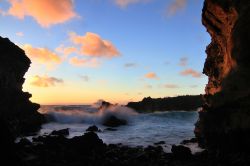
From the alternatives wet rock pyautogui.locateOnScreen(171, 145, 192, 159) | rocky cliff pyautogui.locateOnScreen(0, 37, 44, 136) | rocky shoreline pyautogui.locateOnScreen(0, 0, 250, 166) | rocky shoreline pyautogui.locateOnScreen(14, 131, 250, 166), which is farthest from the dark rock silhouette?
wet rock pyautogui.locateOnScreen(171, 145, 192, 159)

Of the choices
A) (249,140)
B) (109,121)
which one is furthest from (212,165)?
(109,121)

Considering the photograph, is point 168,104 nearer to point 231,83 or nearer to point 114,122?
point 114,122

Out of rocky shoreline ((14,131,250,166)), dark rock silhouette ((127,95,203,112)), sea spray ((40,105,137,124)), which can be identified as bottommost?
rocky shoreline ((14,131,250,166))

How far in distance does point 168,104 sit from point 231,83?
58.3 meters

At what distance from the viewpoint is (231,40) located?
18.2 meters

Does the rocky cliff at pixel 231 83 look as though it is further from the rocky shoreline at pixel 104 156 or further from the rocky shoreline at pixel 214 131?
the rocky shoreline at pixel 104 156

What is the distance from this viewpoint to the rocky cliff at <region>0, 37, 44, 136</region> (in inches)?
1346

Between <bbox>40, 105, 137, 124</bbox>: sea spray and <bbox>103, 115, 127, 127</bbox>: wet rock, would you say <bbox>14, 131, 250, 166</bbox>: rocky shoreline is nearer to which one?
<bbox>103, 115, 127, 127</bbox>: wet rock

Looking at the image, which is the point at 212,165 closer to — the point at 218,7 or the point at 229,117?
the point at 229,117

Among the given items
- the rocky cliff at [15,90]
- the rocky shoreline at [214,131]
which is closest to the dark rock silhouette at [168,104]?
the rocky cliff at [15,90]

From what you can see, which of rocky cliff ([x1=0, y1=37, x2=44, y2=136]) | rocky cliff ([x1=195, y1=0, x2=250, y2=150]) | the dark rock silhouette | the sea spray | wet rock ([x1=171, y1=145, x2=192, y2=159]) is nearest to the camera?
rocky cliff ([x1=195, y1=0, x2=250, y2=150])

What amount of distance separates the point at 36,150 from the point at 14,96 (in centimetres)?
1698

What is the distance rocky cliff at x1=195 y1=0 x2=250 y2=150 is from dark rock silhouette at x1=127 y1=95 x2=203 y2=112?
49496 millimetres

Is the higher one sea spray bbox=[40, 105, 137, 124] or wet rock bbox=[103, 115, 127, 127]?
sea spray bbox=[40, 105, 137, 124]
